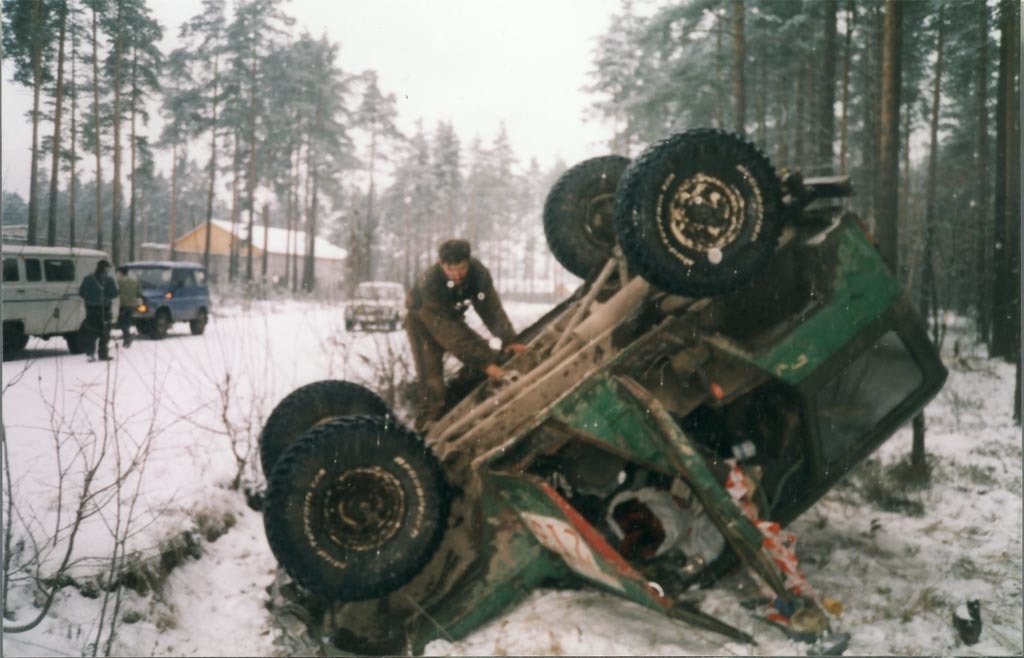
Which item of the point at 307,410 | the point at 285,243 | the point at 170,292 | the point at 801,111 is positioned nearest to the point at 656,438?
the point at 307,410

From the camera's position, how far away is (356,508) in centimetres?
324

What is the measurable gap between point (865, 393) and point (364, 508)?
2.96m

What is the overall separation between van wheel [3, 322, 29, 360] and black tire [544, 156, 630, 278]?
322 cm

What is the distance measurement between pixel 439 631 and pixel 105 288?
302 cm

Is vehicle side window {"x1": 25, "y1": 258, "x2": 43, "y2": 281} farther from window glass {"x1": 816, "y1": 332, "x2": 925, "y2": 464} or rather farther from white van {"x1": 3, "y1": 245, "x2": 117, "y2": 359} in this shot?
window glass {"x1": 816, "y1": 332, "x2": 925, "y2": 464}

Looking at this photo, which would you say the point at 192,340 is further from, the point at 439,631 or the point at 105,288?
the point at 439,631

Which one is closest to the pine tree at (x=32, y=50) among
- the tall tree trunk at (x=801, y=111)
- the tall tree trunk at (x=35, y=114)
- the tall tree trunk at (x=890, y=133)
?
the tall tree trunk at (x=35, y=114)

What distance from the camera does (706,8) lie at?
851cm

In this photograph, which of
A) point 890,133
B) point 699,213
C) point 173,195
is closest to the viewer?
point 699,213

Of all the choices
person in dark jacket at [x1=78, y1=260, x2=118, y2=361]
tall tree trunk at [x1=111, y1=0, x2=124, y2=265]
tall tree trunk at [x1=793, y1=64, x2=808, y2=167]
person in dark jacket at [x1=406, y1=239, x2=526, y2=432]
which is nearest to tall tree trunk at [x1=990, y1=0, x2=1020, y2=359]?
tall tree trunk at [x1=793, y1=64, x2=808, y2=167]

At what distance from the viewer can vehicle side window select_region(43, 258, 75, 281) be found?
11.8 ft

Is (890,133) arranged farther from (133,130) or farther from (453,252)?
(133,130)

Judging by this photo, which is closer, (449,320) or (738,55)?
(449,320)

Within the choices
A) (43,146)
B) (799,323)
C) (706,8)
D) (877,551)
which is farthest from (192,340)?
(706,8)
